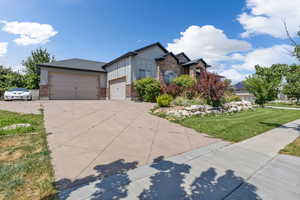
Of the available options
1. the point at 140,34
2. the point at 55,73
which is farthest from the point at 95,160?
Answer: the point at 55,73

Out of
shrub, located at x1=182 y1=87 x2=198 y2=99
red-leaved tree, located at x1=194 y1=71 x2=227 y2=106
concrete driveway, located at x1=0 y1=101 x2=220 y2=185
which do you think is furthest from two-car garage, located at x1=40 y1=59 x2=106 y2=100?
red-leaved tree, located at x1=194 y1=71 x2=227 y2=106

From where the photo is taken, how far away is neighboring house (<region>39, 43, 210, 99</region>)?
16.0 metres

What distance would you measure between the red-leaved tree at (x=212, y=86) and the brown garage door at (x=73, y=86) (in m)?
14.1

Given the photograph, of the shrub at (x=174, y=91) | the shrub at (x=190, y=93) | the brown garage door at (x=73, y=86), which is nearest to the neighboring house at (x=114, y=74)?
the brown garage door at (x=73, y=86)

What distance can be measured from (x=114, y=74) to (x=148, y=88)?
252 inches

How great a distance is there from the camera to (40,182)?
229 cm

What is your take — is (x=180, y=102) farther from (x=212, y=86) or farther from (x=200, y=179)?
(x=200, y=179)

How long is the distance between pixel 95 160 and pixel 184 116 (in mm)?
6001

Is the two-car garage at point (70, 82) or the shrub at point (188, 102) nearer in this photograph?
the shrub at point (188, 102)

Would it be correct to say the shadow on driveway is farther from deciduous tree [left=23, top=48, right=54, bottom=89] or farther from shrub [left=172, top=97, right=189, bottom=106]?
deciduous tree [left=23, top=48, right=54, bottom=89]

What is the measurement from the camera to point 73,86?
17500 millimetres

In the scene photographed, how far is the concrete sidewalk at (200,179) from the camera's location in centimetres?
213

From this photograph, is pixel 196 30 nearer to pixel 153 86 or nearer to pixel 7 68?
pixel 153 86

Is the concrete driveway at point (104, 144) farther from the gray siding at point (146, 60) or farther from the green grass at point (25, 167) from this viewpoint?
the gray siding at point (146, 60)
